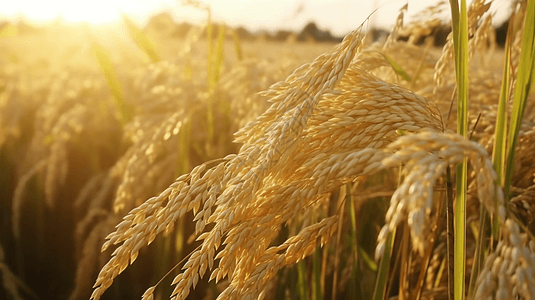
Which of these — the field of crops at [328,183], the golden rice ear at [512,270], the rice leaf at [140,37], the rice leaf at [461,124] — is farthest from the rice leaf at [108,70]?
the golden rice ear at [512,270]

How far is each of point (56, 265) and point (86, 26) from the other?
1518 millimetres

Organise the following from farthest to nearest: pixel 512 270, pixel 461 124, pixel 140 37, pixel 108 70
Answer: pixel 140 37, pixel 108 70, pixel 461 124, pixel 512 270

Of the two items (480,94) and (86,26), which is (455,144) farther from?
(86,26)

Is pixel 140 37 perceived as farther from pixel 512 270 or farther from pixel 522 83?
pixel 512 270

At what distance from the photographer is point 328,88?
74cm

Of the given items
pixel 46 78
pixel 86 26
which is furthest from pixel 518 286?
pixel 46 78

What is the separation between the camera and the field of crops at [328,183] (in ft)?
2.04

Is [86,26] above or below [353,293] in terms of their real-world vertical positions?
above

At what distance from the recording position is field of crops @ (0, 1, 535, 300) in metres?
0.62

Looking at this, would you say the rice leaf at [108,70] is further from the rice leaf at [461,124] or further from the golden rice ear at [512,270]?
the golden rice ear at [512,270]

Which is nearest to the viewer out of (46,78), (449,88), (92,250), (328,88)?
(328,88)

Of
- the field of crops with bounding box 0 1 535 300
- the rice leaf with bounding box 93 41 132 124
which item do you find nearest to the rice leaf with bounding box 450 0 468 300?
the field of crops with bounding box 0 1 535 300

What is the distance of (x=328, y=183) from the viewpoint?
829 millimetres

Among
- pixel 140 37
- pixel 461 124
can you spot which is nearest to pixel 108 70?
pixel 140 37
